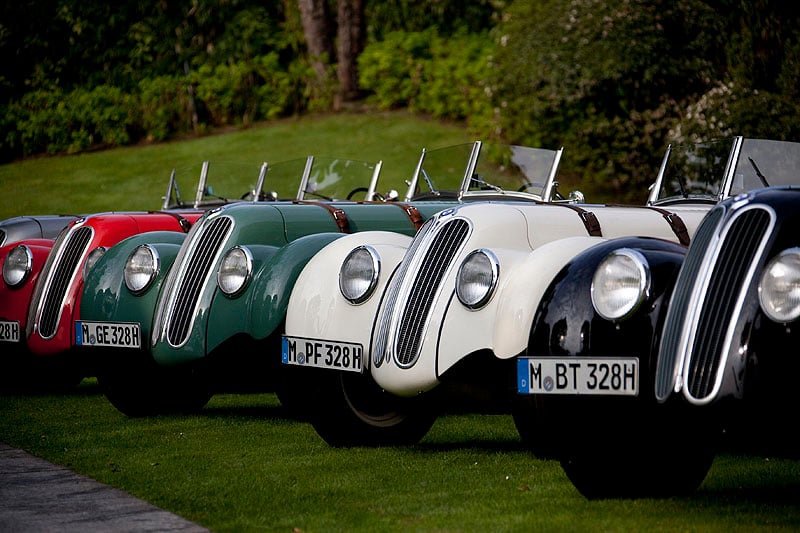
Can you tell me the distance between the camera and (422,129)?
2775 cm

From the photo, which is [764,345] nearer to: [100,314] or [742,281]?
[742,281]

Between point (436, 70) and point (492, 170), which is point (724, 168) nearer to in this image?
point (492, 170)

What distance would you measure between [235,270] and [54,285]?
2.32m

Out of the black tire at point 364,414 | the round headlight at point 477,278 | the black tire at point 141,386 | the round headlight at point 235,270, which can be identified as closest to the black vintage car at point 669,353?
the round headlight at point 477,278

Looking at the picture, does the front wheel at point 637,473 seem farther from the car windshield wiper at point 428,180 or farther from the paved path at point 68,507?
the car windshield wiper at point 428,180

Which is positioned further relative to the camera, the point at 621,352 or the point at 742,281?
the point at 621,352

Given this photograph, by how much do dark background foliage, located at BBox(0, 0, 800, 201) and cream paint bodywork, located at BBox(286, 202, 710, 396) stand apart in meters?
12.4

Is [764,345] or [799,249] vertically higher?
[799,249]

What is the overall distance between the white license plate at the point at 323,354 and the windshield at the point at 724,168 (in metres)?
2.77

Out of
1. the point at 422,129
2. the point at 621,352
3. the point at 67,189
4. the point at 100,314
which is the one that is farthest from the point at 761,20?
the point at 621,352

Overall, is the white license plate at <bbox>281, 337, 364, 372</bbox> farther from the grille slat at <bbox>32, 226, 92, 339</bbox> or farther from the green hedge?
the green hedge

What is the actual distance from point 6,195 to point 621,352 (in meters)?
22.9

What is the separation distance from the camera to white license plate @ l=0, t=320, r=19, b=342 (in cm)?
1005

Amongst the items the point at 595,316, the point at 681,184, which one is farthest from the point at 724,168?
the point at 595,316
